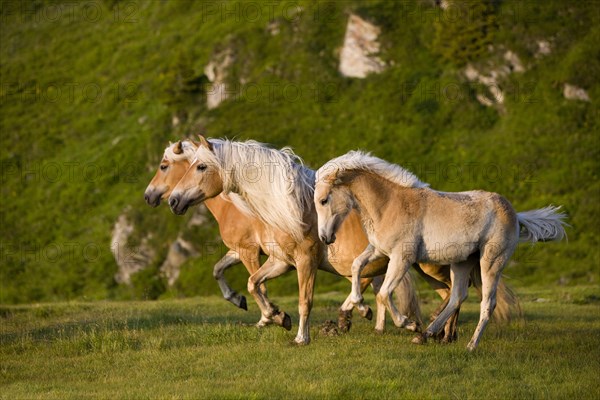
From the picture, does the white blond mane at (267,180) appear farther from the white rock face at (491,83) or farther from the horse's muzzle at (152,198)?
the white rock face at (491,83)

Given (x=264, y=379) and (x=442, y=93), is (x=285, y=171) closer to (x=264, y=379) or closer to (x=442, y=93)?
(x=264, y=379)

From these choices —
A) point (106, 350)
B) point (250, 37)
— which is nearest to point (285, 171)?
point (106, 350)

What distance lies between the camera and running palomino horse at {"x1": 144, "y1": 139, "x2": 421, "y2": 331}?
544 inches

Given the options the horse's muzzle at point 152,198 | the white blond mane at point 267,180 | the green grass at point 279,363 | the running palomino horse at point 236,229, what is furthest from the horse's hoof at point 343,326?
the horse's muzzle at point 152,198

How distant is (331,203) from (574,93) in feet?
98.3

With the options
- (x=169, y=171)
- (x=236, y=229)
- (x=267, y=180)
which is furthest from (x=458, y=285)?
(x=169, y=171)

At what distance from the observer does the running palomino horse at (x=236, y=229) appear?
45.3ft

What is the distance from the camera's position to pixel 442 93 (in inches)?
1636

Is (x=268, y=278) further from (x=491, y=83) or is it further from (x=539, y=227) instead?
(x=491, y=83)

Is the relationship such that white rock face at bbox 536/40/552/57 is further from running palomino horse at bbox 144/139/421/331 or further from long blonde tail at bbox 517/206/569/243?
long blonde tail at bbox 517/206/569/243

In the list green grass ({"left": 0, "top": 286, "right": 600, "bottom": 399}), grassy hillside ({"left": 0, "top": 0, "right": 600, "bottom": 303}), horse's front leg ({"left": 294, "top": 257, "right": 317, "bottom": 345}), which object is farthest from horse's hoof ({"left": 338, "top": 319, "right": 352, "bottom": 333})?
grassy hillside ({"left": 0, "top": 0, "right": 600, "bottom": 303})

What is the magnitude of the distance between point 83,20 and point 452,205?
195ft

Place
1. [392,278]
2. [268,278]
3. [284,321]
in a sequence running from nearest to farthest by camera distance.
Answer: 1. [392,278]
2. [284,321]
3. [268,278]

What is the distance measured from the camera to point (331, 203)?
12031mm
